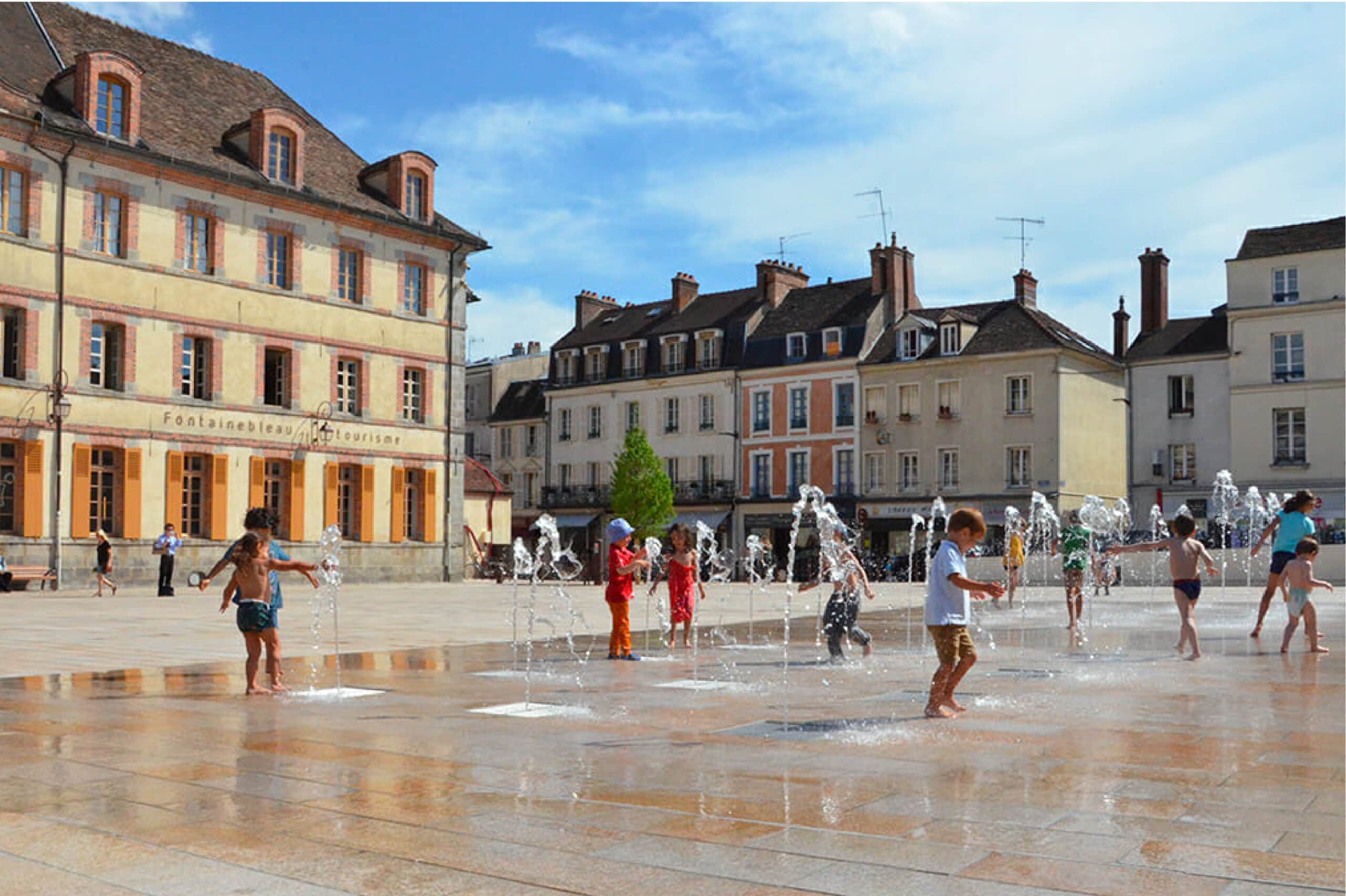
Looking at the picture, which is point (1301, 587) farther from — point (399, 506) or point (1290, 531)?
point (399, 506)

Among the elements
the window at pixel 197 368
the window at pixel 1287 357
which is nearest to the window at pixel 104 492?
the window at pixel 197 368

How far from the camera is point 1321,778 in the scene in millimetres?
6812

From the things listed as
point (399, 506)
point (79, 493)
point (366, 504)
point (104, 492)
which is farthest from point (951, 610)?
point (399, 506)

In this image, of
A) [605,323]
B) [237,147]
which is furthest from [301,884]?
[605,323]

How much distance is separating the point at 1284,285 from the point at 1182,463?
734cm

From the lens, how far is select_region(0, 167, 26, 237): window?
101 feet

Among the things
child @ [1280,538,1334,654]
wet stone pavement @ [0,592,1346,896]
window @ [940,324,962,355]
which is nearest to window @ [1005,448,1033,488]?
window @ [940,324,962,355]

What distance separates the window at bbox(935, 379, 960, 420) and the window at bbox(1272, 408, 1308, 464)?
11.3 meters

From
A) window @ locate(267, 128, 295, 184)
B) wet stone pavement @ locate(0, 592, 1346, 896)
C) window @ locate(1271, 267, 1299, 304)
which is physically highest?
window @ locate(267, 128, 295, 184)

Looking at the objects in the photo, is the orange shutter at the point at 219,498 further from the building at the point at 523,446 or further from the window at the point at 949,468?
the building at the point at 523,446

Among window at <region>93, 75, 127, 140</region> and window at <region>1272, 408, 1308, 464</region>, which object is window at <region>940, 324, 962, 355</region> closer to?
window at <region>1272, 408, 1308, 464</region>

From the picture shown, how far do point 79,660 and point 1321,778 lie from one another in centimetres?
1116

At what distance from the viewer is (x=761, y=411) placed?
194 feet

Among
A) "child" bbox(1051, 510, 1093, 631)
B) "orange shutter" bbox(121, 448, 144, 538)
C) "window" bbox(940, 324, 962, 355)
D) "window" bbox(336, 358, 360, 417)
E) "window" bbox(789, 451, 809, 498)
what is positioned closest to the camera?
"child" bbox(1051, 510, 1093, 631)
